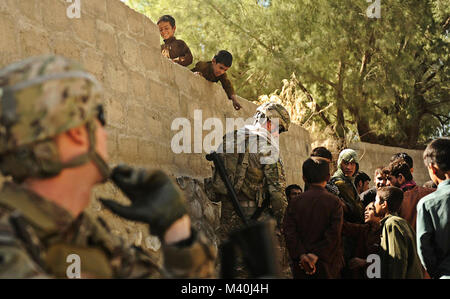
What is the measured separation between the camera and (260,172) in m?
4.25

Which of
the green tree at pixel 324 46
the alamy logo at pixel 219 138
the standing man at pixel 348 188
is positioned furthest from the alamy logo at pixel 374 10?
the standing man at pixel 348 188

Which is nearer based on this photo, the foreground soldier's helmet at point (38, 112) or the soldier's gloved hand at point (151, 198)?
the foreground soldier's helmet at point (38, 112)

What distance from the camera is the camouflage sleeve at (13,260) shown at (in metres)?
1.12

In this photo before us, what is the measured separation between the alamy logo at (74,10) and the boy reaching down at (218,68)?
2007 mm

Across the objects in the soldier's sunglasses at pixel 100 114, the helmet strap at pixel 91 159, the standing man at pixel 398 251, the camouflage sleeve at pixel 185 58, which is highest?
the camouflage sleeve at pixel 185 58

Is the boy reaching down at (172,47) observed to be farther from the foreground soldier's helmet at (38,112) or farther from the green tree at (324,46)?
the foreground soldier's helmet at (38,112)

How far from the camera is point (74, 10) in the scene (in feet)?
11.9

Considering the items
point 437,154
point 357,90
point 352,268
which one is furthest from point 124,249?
point 357,90

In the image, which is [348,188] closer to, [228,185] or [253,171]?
[253,171]

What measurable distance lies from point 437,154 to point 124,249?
2098mm

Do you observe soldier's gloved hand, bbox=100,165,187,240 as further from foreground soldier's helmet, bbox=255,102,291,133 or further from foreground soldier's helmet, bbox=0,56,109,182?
foreground soldier's helmet, bbox=255,102,291,133

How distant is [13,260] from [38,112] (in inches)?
13.2

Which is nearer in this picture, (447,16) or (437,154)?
(437,154)
